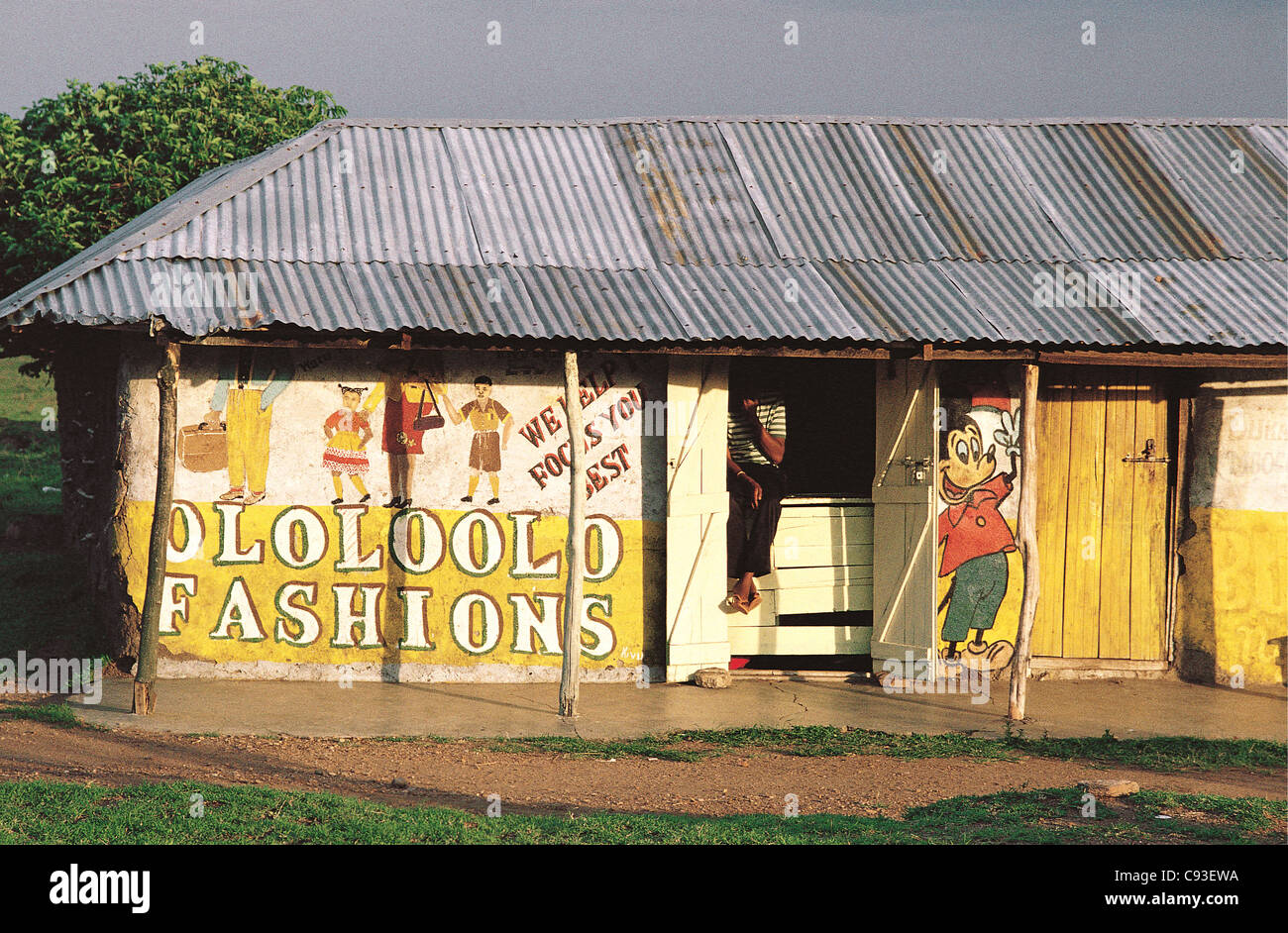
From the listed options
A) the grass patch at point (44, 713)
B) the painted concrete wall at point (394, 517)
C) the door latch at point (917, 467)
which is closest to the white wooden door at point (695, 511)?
the painted concrete wall at point (394, 517)

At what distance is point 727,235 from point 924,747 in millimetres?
4721

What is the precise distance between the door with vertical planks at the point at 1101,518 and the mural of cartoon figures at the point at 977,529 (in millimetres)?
466

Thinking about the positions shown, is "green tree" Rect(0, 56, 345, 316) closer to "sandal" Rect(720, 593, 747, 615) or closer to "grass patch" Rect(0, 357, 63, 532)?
"grass patch" Rect(0, 357, 63, 532)

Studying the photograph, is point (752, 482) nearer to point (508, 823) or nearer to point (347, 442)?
point (347, 442)

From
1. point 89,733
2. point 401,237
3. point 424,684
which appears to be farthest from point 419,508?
point 89,733

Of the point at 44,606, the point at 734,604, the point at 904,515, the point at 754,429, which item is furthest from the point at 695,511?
the point at 44,606

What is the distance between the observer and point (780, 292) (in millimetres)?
10336

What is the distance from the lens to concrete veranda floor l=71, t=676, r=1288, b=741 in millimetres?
9156

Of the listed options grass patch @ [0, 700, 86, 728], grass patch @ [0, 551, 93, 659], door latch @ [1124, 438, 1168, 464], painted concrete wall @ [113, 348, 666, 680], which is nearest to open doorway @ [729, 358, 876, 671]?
painted concrete wall @ [113, 348, 666, 680]

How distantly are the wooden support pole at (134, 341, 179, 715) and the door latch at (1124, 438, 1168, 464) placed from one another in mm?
7980

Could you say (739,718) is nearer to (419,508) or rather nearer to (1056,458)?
(419,508)

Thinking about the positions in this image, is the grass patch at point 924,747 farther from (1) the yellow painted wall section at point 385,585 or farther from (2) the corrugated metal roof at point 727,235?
(2) the corrugated metal roof at point 727,235

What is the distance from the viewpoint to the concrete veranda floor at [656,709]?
30.0 feet
